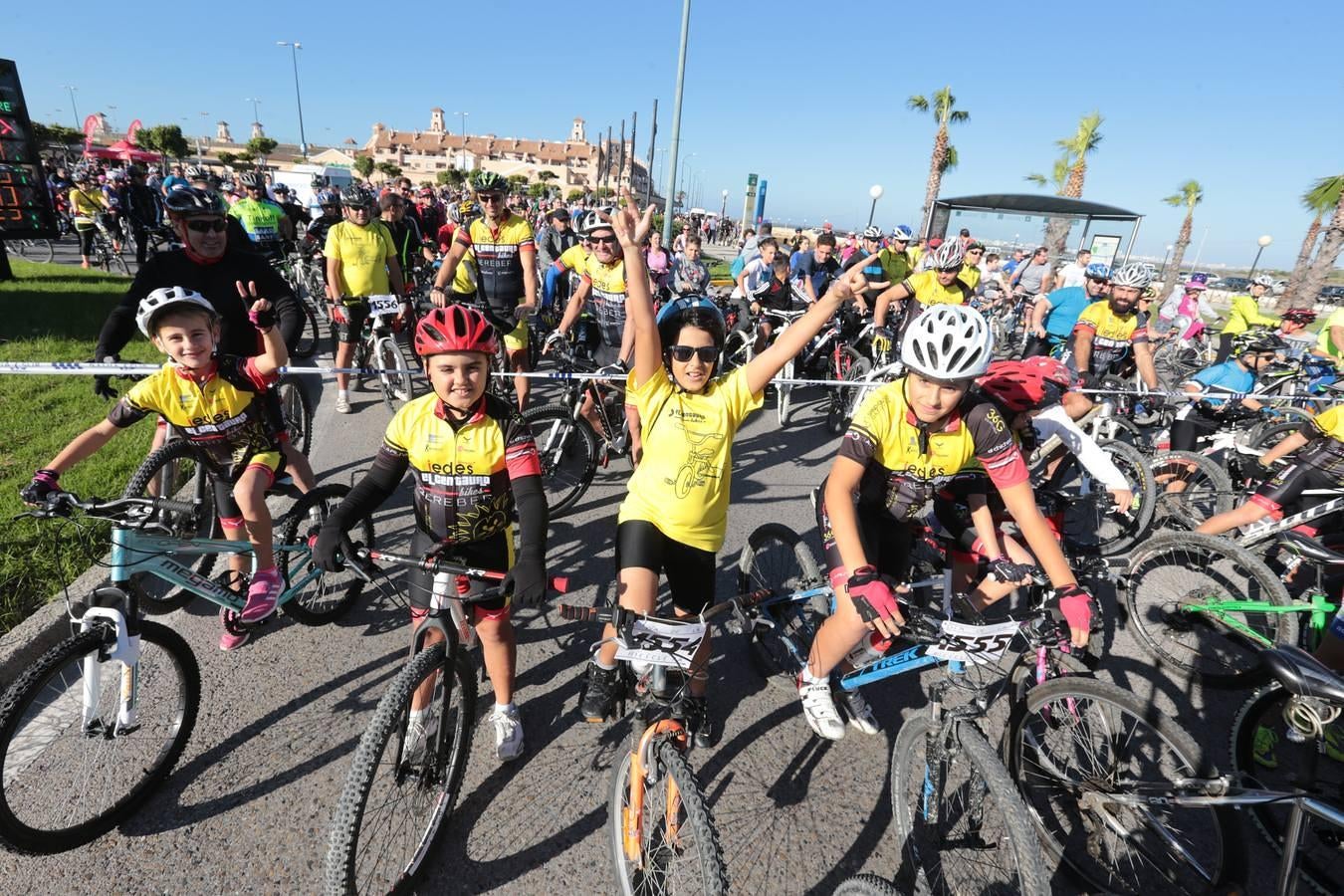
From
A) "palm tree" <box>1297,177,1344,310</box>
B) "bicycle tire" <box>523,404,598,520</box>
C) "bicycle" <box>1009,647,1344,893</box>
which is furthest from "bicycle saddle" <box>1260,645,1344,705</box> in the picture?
"palm tree" <box>1297,177,1344,310</box>

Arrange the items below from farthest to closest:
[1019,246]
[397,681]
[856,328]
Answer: [1019,246], [856,328], [397,681]

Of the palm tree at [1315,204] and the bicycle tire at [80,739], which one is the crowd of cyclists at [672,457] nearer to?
the bicycle tire at [80,739]

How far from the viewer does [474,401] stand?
2.85 metres

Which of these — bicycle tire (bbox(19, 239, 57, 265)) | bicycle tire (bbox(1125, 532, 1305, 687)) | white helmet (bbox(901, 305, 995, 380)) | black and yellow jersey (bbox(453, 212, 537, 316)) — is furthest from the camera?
bicycle tire (bbox(19, 239, 57, 265))

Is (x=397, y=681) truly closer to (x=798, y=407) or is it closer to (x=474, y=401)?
(x=474, y=401)

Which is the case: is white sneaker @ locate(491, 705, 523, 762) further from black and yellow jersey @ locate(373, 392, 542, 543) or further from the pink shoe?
the pink shoe

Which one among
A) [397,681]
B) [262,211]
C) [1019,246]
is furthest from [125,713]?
[1019,246]

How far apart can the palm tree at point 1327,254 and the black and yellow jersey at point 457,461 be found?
18.8 meters

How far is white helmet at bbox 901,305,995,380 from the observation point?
110 inches

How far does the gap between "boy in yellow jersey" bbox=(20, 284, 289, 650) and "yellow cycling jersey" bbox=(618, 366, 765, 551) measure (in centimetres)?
216

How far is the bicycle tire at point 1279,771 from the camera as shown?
101 inches

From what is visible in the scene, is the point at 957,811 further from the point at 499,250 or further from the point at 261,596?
the point at 499,250

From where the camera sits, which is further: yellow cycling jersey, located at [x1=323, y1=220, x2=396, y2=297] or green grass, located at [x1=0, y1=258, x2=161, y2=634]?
yellow cycling jersey, located at [x1=323, y1=220, x2=396, y2=297]

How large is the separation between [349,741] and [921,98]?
130ft
